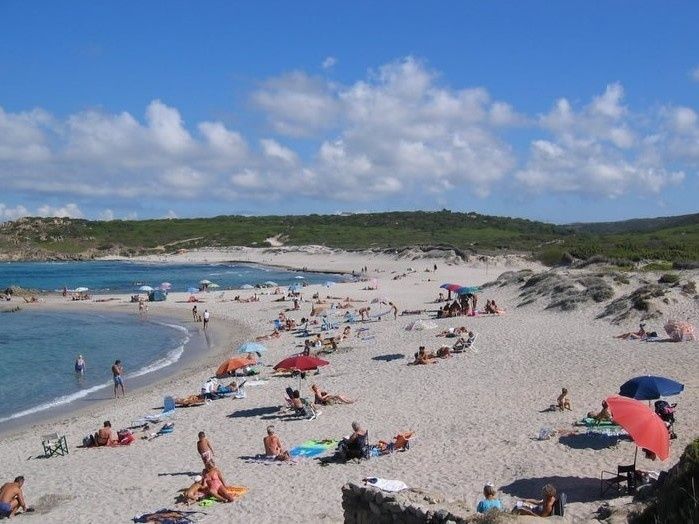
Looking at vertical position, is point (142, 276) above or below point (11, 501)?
above

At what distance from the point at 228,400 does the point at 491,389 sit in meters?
7.59

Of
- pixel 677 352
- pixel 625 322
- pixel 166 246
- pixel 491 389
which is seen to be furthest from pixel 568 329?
pixel 166 246

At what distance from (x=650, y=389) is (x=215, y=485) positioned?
8236 mm

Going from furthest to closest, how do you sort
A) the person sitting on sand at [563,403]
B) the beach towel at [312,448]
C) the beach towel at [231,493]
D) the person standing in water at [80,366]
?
the person standing in water at [80,366] < the person sitting on sand at [563,403] < the beach towel at [312,448] < the beach towel at [231,493]

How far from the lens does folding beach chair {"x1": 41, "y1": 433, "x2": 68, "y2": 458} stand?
49.6 feet

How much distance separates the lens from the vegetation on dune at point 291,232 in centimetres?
10588

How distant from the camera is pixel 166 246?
115000 millimetres

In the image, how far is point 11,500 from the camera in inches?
459

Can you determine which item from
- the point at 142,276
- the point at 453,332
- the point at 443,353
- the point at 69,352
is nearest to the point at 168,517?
the point at 443,353

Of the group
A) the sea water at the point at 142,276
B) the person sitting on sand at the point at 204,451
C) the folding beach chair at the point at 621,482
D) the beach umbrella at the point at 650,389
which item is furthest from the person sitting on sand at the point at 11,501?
the sea water at the point at 142,276

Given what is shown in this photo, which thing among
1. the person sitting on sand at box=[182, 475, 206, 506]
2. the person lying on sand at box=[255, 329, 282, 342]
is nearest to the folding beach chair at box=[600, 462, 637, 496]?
the person sitting on sand at box=[182, 475, 206, 506]

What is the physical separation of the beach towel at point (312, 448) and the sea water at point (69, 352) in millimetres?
10667

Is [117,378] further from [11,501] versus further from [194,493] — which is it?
[194,493]

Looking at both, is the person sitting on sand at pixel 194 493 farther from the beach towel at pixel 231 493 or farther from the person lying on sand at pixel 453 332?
the person lying on sand at pixel 453 332
